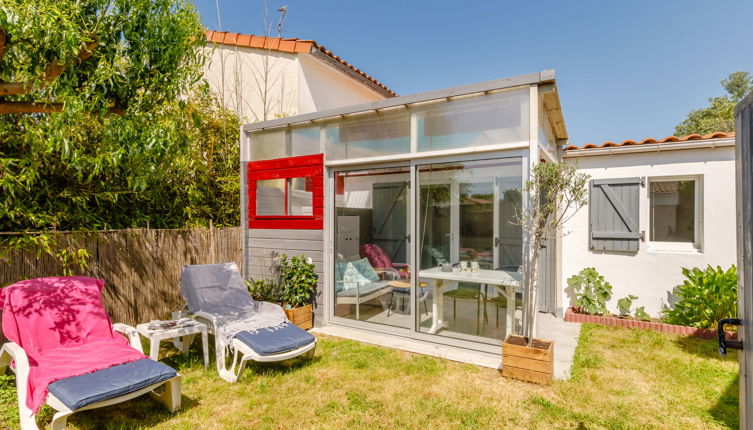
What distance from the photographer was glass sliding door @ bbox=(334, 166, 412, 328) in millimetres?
5242

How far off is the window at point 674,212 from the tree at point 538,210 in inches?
111

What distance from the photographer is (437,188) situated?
4.93m

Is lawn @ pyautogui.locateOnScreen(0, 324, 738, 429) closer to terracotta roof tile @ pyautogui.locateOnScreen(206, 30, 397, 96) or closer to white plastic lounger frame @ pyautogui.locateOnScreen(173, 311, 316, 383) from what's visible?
white plastic lounger frame @ pyautogui.locateOnScreen(173, 311, 316, 383)

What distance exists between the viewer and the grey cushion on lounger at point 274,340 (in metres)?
3.89

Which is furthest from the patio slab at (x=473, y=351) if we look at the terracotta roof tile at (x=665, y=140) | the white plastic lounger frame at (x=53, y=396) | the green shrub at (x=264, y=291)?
→ the terracotta roof tile at (x=665, y=140)

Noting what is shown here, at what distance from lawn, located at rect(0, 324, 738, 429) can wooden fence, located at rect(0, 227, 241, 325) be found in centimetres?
100

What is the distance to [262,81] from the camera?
8.64m

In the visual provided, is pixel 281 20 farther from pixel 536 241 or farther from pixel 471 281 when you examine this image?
pixel 536 241

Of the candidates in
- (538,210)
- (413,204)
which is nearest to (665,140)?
(538,210)

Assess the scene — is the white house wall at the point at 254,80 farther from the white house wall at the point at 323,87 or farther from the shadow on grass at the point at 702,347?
the shadow on grass at the point at 702,347

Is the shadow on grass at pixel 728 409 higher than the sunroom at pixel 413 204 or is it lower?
lower

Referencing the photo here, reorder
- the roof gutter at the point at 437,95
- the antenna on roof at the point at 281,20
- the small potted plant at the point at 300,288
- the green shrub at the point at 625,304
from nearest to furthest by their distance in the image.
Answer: the roof gutter at the point at 437,95 → the small potted plant at the point at 300,288 → the green shrub at the point at 625,304 → the antenna on roof at the point at 281,20

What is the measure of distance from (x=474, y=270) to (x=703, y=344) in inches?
120

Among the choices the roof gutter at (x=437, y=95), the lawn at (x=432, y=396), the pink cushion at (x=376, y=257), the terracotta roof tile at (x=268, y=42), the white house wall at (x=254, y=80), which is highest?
the terracotta roof tile at (x=268, y=42)
